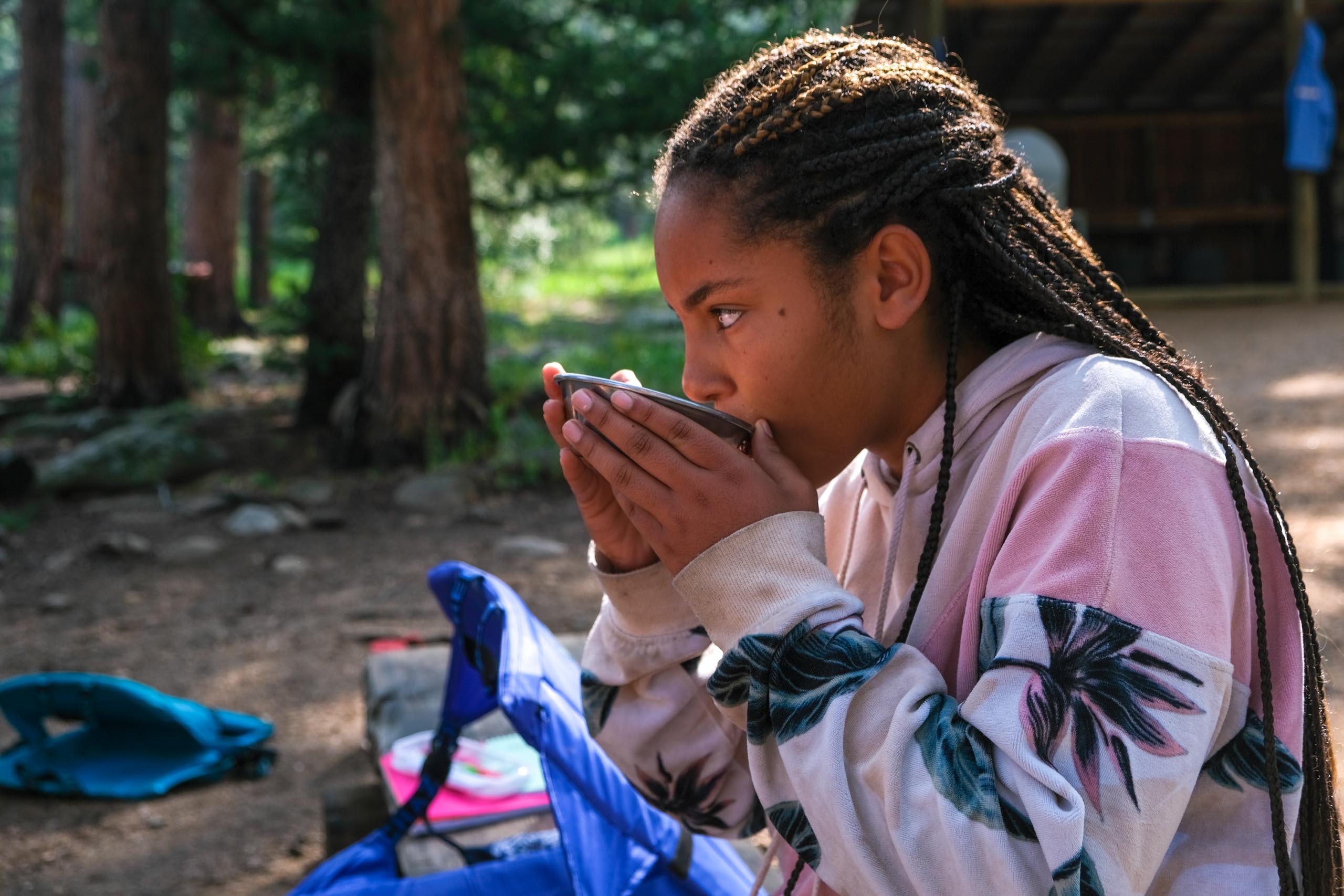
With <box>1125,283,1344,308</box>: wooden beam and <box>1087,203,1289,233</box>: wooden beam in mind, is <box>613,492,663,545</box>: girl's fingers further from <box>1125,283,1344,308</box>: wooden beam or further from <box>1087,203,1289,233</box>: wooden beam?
<box>1087,203,1289,233</box>: wooden beam

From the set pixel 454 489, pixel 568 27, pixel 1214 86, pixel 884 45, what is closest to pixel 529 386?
pixel 454 489

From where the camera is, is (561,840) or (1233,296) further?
(1233,296)

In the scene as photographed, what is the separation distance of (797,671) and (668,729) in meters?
0.59

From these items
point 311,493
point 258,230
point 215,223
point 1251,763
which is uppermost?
point 258,230

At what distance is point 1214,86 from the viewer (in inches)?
626

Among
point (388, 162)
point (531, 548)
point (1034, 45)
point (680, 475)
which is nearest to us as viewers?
point (680, 475)

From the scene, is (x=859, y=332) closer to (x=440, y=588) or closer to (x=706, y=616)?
(x=706, y=616)

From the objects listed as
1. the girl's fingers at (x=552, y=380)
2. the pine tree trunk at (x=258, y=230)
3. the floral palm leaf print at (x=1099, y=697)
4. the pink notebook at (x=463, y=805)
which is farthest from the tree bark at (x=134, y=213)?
the floral palm leaf print at (x=1099, y=697)

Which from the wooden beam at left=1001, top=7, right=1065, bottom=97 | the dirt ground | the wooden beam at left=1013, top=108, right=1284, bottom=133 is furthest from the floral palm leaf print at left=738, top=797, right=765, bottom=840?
the wooden beam at left=1013, top=108, right=1284, bottom=133

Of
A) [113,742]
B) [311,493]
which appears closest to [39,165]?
[311,493]

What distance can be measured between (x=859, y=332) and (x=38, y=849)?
3.09 meters

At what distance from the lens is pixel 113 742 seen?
387 centimetres

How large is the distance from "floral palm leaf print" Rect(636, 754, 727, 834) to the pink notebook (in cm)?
96

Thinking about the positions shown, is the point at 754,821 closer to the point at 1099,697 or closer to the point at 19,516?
the point at 1099,697
